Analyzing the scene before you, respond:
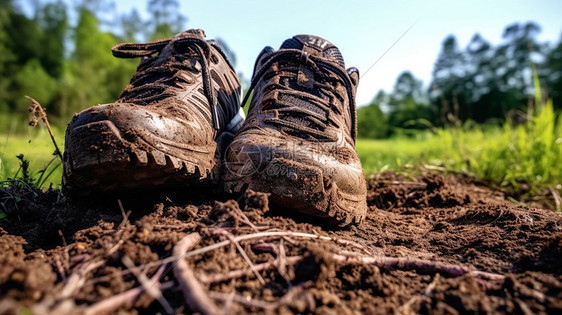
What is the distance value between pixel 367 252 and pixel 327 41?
1.52m

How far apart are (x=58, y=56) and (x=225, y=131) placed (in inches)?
1874

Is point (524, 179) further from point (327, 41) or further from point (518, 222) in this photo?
point (327, 41)

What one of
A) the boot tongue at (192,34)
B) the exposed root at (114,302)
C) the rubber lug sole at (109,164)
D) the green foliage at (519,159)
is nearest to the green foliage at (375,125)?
the green foliage at (519,159)

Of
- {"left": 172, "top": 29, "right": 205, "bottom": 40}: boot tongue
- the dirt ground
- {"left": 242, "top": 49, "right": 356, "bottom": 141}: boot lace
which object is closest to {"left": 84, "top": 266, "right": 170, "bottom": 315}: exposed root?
the dirt ground

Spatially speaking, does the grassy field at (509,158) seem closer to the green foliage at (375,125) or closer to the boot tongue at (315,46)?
the boot tongue at (315,46)

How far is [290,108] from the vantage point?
170 centimetres

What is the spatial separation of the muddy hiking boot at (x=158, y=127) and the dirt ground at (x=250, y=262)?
154 mm

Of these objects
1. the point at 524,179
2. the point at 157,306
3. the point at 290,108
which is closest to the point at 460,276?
the point at 157,306

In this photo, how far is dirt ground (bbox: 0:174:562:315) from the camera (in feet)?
2.35

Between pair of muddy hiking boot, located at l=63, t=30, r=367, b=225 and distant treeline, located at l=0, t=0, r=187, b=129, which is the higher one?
distant treeline, located at l=0, t=0, r=187, b=129

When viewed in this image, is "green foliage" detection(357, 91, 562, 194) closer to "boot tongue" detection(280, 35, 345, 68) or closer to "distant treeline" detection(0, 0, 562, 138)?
"boot tongue" detection(280, 35, 345, 68)

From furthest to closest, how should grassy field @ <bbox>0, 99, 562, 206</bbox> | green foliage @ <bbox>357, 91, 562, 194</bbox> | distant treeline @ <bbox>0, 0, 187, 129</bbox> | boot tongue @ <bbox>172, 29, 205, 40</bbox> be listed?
distant treeline @ <bbox>0, 0, 187, 129</bbox>
green foliage @ <bbox>357, 91, 562, 194</bbox>
grassy field @ <bbox>0, 99, 562, 206</bbox>
boot tongue @ <bbox>172, 29, 205, 40</bbox>

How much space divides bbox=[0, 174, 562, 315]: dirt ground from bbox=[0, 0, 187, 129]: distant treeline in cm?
1836

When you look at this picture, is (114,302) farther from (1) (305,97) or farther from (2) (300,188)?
(1) (305,97)
